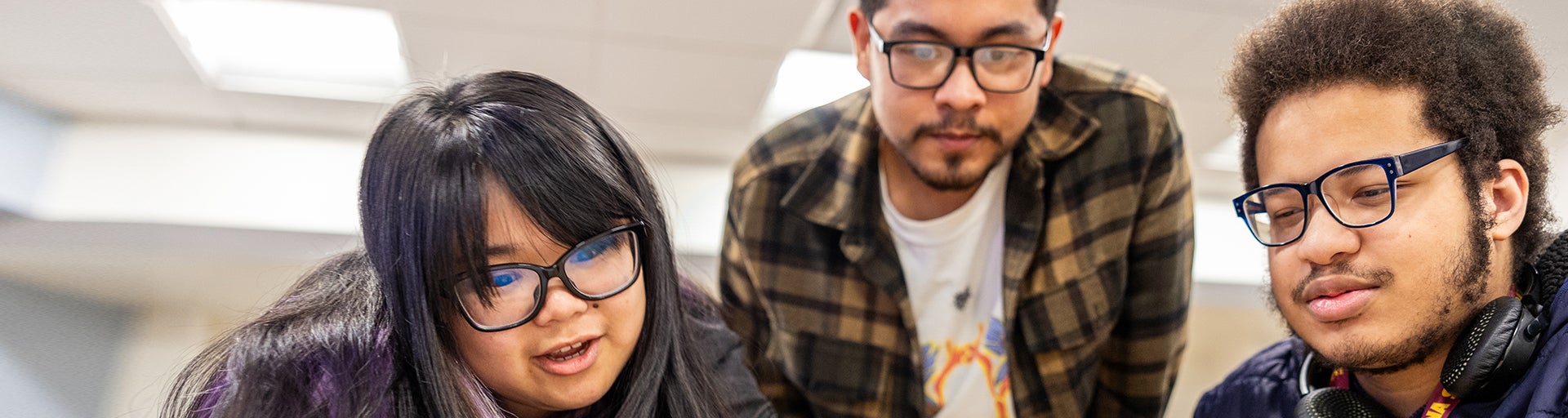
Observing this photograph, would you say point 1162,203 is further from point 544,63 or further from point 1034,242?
point 544,63

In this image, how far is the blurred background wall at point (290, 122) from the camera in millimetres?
1154

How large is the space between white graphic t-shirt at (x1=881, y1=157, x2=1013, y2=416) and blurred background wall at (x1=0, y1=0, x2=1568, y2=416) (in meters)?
0.39

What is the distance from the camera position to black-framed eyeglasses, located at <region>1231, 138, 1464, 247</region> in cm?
104

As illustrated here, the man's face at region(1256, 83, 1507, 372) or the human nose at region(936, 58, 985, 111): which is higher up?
the human nose at region(936, 58, 985, 111)

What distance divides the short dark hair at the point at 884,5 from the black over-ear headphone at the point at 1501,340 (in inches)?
29.8

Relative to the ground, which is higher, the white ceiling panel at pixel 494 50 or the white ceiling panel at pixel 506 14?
the white ceiling panel at pixel 506 14

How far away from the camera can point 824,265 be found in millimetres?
1796

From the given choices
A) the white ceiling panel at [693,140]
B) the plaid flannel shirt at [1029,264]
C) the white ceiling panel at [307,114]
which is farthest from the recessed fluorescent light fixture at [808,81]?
the plaid flannel shirt at [1029,264]

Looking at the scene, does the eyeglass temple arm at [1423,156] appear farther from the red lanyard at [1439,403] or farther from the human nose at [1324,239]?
the red lanyard at [1439,403]

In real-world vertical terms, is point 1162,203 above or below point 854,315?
above

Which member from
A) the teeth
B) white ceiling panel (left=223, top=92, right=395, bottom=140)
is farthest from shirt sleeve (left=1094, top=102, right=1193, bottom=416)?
white ceiling panel (left=223, top=92, right=395, bottom=140)

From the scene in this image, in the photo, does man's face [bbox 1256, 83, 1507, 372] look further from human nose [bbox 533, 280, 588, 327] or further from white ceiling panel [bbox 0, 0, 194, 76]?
white ceiling panel [bbox 0, 0, 194, 76]

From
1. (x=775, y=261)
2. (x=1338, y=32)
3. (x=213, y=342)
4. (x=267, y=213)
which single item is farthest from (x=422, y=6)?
(x=1338, y=32)

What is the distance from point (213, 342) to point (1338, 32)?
1.35 meters
